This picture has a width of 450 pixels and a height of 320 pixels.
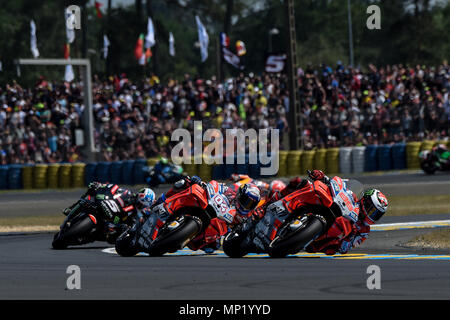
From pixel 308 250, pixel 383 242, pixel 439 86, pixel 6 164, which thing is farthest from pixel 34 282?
pixel 6 164

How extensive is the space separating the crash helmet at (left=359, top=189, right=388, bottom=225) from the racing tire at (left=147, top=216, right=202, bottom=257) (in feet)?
6.44

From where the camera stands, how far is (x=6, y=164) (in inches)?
1229

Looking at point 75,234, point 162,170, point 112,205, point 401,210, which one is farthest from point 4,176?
point 112,205

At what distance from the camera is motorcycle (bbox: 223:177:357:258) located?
33.4ft

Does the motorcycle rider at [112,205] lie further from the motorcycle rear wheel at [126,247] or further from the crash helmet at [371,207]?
the crash helmet at [371,207]

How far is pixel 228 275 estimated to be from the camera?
924cm

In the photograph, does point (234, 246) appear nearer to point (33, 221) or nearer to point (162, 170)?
point (33, 221)

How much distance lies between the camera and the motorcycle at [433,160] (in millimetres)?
26750

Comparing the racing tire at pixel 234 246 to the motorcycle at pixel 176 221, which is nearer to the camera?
the motorcycle at pixel 176 221

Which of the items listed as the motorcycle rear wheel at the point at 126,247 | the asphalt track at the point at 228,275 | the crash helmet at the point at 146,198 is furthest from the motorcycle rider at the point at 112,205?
the motorcycle rear wheel at the point at 126,247

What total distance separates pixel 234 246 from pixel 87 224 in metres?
2.94

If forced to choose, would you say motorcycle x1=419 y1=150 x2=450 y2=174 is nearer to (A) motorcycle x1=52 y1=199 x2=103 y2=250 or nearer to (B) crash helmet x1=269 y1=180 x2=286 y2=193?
(A) motorcycle x1=52 y1=199 x2=103 y2=250

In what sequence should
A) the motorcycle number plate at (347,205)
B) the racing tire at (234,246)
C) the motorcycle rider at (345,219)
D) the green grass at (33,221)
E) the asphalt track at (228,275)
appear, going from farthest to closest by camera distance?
the green grass at (33,221) → the racing tire at (234,246) → the motorcycle rider at (345,219) → the motorcycle number plate at (347,205) → the asphalt track at (228,275)

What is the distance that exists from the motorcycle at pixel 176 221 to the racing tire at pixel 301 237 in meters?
1.17
